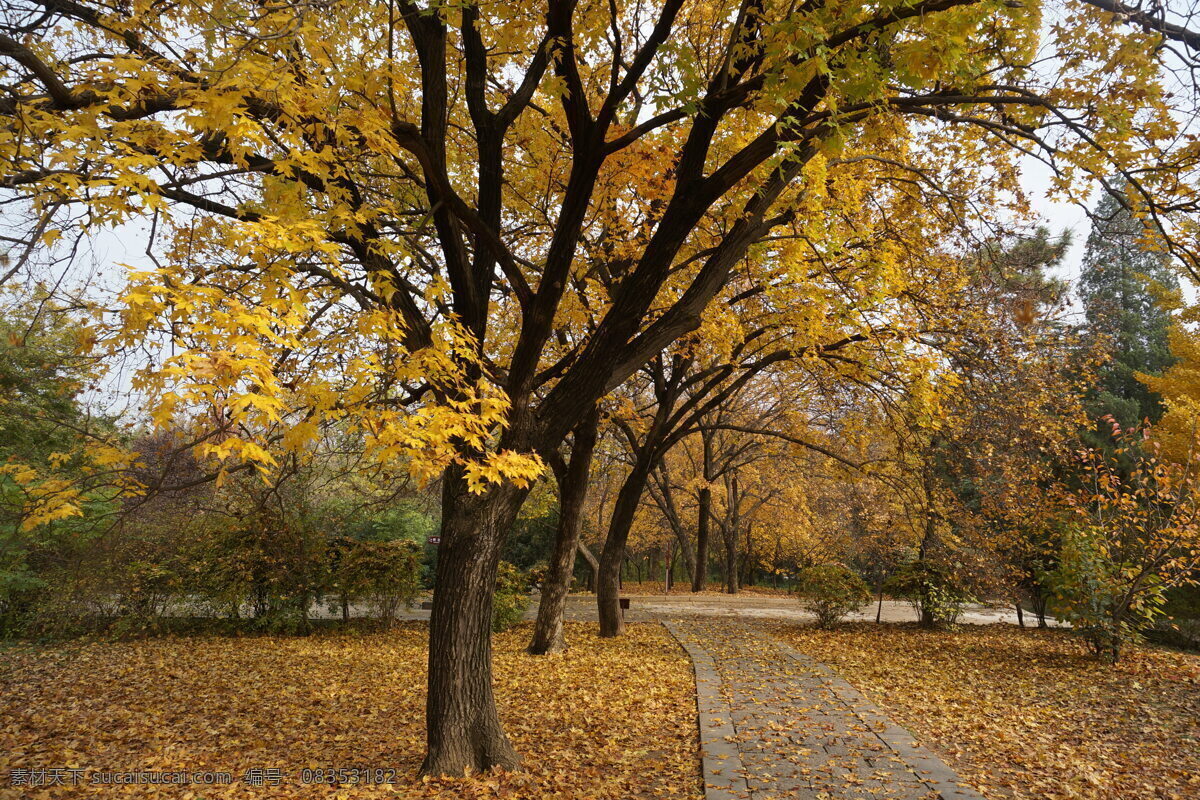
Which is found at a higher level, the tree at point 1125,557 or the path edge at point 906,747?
the tree at point 1125,557

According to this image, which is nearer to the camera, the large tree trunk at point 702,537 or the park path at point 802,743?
the park path at point 802,743

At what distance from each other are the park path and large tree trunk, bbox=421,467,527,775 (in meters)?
1.60

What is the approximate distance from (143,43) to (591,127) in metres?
Result: 3.05

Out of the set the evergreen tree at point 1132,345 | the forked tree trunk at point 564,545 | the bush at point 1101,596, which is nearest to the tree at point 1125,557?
the bush at point 1101,596

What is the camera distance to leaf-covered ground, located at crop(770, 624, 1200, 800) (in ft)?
14.0

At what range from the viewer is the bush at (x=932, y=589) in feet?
34.1

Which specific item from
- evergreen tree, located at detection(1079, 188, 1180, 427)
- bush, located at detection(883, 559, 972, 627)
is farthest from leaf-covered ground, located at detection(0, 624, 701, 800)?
evergreen tree, located at detection(1079, 188, 1180, 427)

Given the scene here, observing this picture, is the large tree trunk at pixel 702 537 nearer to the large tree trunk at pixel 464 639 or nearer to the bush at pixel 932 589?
the bush at pixel 932 589

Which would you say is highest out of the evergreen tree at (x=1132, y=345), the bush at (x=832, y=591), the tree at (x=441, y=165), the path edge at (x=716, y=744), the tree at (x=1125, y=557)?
the evergreen tree at (x=1132, y=345)

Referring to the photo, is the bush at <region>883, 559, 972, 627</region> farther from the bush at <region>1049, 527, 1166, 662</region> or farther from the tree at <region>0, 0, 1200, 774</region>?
the tree at <region>0, 0, 1200, 774</region>

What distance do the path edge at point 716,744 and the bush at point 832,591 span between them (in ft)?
14.4

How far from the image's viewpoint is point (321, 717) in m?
5.77

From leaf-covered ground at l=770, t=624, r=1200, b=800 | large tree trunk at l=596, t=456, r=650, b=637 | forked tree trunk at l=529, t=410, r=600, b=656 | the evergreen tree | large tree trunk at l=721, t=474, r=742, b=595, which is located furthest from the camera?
the evergreen tree

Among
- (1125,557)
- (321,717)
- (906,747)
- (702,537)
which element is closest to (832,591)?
(1125,557)
